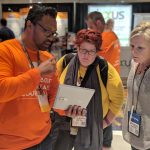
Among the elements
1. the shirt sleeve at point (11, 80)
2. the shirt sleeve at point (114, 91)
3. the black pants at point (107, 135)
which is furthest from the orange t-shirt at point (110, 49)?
the shirt sleeve at point (11, 80)

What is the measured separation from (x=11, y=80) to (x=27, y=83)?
0.08 m

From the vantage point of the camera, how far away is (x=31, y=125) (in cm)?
180

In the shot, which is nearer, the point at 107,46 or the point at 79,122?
the point at 79,122

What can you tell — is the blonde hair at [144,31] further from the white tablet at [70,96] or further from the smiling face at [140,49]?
the white tablet at [70,96]

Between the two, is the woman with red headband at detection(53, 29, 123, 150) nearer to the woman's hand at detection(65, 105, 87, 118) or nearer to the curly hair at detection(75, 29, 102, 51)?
the curly hair at detection(75, 29, 102, 51)

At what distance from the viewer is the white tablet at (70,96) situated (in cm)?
209

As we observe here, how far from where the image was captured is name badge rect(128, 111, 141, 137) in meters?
2.09

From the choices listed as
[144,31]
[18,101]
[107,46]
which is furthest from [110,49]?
[18,101]

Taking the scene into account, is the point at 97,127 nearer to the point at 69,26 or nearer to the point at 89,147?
the point at 89,147

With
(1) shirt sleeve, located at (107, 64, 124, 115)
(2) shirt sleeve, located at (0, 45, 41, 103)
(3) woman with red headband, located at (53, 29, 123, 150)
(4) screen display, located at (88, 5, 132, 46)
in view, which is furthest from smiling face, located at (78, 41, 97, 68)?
(4) screen display, located at (88, 5, 132, 46)

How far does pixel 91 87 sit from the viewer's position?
244 centimetres

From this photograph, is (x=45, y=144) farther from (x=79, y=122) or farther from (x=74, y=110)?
(x=79, y=122)

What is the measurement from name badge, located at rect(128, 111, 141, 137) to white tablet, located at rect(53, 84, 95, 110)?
0.32m

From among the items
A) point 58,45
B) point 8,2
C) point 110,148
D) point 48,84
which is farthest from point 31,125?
point 8,2
